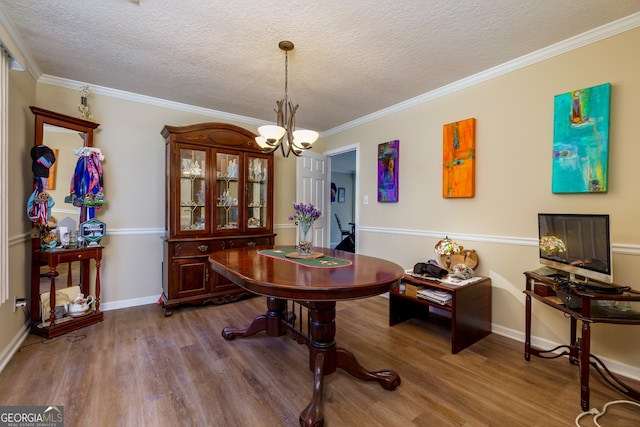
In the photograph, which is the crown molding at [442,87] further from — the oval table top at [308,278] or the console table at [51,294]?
the oval table top at [308,278]

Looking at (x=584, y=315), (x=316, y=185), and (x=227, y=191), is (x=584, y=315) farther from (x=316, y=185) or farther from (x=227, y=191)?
(x=316, y=185)

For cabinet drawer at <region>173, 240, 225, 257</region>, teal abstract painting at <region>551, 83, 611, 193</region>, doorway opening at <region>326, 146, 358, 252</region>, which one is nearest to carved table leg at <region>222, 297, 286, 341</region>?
cabinet drawer at <region>173, 240, 225, 257</region>

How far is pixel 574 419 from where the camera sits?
1562 mm

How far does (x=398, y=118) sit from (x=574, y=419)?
123 inches

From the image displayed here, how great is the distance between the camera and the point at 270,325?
96.1 inches

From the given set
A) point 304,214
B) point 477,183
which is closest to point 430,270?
point 477,183

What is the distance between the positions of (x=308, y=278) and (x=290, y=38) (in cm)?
183

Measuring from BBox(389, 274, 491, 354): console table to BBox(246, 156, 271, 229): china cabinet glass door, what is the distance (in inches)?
76.5

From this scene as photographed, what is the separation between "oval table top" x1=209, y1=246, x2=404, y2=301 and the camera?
55.1 inches

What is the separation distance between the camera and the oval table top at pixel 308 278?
4.59ft

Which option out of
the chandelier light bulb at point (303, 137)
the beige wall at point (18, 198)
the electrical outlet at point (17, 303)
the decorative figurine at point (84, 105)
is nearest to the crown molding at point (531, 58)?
the chandelier light bulb at point (303, 137)

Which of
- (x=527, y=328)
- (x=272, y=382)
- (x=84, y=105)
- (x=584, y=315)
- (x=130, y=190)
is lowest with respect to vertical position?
(x=272, y=382)

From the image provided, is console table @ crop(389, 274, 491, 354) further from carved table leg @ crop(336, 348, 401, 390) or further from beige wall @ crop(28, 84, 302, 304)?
beige wall @ crop(28, 84, 302, 304)

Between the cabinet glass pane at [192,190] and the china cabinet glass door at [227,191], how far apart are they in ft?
0.56
